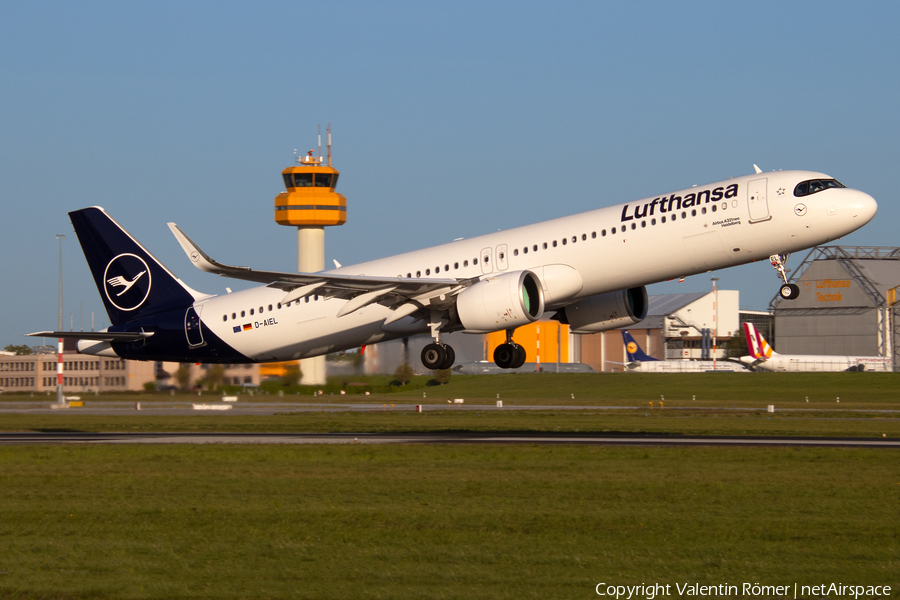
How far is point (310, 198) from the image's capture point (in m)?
107

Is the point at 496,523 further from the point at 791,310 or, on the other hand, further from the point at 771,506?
the point at 791,310

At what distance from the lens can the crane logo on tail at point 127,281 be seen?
127ft

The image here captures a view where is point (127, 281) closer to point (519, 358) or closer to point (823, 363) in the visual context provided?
point (519, 358)

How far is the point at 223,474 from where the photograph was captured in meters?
20.5

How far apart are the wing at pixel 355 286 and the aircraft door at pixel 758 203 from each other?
8.62m

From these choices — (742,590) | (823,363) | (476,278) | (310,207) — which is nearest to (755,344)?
(823,363)

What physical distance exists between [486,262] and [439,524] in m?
17.9

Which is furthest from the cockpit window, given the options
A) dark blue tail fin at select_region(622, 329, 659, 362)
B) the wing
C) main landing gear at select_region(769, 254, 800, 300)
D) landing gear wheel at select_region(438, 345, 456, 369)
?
dark blue tail fin at select_region(622, 329, 659, 362)

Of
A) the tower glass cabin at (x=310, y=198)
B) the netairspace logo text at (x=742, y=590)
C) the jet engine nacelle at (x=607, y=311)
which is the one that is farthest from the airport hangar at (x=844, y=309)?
the netairspace logo text at (x=742, y=590)

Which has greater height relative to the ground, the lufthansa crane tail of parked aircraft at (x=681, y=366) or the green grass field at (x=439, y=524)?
the lufthansa crane tail of parked aircraft at (x=681, y=366)

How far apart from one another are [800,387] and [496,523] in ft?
233

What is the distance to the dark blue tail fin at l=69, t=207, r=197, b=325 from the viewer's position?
38781 mm

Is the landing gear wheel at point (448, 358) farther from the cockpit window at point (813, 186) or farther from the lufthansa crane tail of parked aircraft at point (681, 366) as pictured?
the lufthansa crane tail of parked aircraft at point (681, 366)

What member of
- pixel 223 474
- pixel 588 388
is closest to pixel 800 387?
pixel 588 388
